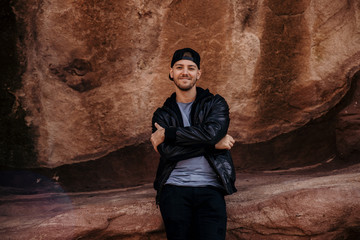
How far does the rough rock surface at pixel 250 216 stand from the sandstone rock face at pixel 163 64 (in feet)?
2.93

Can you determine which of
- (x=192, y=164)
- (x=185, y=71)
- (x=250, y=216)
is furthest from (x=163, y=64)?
(x=250, y=216)

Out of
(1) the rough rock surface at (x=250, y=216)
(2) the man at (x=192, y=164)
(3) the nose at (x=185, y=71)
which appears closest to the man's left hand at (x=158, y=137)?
(2) the man at (x=192, y=164)

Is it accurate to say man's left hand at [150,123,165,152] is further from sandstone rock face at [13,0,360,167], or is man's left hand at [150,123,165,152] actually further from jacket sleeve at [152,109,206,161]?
sandstone rock face at [13,0,360,167]

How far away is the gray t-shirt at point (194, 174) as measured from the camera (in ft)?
7.48

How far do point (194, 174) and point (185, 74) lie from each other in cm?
75

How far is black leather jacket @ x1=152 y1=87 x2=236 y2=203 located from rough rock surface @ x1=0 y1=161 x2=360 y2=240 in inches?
17.3

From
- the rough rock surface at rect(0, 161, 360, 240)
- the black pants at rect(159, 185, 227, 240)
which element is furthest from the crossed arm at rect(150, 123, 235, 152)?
the rough rock surface at rect(0, 161, 360, 240)

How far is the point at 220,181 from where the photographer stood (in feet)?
7.60

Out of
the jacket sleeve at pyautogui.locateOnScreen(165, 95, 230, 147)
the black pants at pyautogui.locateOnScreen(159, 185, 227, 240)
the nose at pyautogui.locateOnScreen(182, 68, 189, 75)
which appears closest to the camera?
the black pants at pyautogui.locateOnScreen(159, 185, 227, 240)

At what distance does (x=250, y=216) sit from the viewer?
2664 millimetres

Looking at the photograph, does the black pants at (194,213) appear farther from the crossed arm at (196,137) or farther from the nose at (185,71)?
the nose at (185,71)

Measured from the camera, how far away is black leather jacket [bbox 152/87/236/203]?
2264 mm

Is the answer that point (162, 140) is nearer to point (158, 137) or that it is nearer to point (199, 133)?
point (158, 137)

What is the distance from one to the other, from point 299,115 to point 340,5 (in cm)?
124
